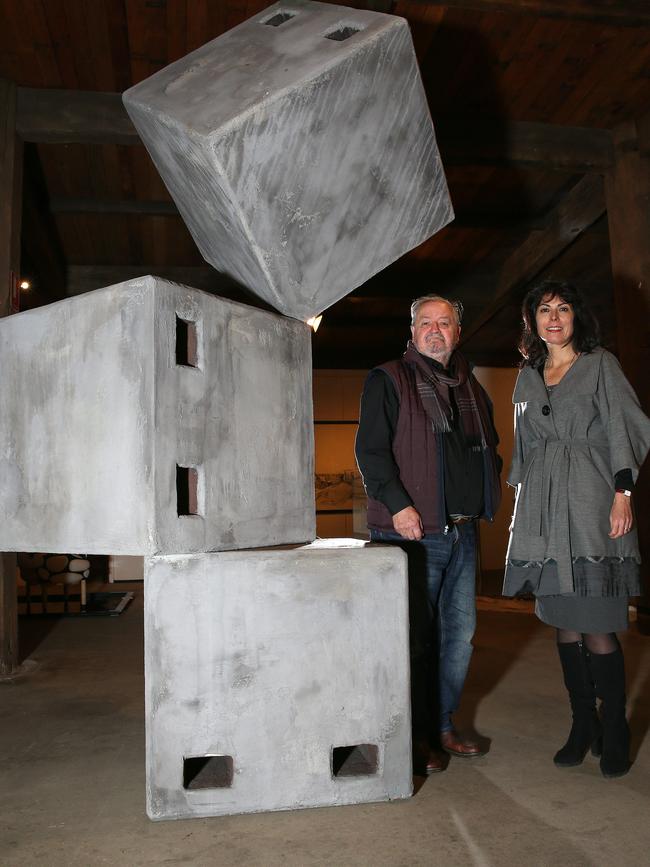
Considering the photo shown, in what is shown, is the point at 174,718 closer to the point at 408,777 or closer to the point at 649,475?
the point at 408,777

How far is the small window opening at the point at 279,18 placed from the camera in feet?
6.98

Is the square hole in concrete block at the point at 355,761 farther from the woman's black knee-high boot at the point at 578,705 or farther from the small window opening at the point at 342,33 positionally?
the small window opening at the point at 342,33

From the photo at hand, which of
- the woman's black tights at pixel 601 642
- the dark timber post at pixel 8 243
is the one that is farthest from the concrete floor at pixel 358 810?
the dark timber post at pixel 8 243

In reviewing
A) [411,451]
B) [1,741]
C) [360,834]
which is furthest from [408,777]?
[1,741]

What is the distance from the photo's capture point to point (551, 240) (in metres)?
5.53

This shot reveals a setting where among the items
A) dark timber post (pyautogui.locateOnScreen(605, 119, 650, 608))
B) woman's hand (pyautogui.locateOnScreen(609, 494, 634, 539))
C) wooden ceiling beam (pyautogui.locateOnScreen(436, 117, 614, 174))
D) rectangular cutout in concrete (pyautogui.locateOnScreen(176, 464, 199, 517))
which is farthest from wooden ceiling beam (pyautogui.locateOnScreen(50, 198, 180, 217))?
woman's hand (pyautogui.locateOnScreen(609, 494, 634, 539))

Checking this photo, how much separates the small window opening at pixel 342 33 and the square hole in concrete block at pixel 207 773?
1.88 m

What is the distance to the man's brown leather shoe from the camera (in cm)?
221

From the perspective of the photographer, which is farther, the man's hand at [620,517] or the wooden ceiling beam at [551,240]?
the wooden ceiling beam at [551,240]

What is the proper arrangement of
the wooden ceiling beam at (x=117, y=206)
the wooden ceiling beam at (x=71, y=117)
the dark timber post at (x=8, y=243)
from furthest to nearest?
the wooden ceiling beam at (x=117, y=206), the wooden ceiling beam at (x=71, y=117), the dark timber post at (x=8, y=243)

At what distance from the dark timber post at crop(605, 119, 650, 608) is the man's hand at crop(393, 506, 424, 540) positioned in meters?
2.49

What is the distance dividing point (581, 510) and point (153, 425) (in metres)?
1.17

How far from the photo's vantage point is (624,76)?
3.89 metres

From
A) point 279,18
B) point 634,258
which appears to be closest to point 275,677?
point 279,18
